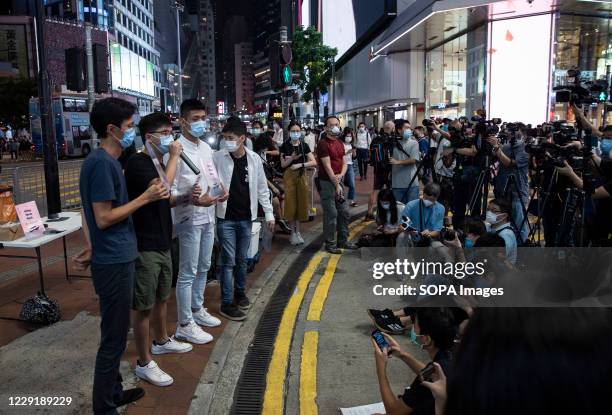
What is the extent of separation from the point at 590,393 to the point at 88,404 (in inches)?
128

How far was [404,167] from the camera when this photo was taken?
8008mm

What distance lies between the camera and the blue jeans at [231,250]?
5035 mm

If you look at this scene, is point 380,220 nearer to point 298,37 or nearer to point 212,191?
point 212,191

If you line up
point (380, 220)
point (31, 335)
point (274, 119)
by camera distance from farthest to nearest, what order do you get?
1. point (274, 119)
2. point (380, 220)
3. point (31, 335)

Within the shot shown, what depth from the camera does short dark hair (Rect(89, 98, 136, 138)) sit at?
3.08 metres

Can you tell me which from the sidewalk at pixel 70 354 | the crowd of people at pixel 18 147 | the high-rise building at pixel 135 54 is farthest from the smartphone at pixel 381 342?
the high-rise building at pixel 135 54

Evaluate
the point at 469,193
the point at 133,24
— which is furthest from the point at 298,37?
the point at 133,24

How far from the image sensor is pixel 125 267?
10.2ft

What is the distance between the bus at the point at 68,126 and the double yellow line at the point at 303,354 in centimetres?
2653

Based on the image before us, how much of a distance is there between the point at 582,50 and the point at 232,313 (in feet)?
67.3

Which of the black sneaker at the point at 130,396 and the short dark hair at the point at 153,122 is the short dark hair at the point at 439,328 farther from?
the short dark hair at the point at 153,122

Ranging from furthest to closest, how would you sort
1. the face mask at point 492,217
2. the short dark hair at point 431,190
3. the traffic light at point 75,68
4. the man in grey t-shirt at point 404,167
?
Result: the traffic light at point 75,68 → the man in grey t-shirt at point 404,167 → the short dark hair at point 431,190 → the face mask at point 492,217

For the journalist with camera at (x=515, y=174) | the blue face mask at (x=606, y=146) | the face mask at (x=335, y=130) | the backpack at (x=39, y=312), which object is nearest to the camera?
the backpack at (x=39, y=312)

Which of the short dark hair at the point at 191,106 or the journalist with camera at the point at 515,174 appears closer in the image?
the short dark hair at the point at 191,106
